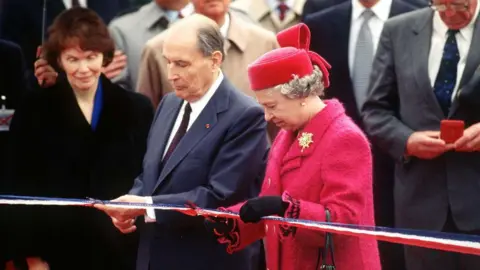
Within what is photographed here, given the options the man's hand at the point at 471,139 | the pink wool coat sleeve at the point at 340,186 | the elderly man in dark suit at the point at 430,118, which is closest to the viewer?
the pink wool coat sleeve at the point at 340,186

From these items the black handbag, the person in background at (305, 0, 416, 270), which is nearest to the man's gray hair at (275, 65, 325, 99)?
the black handbag

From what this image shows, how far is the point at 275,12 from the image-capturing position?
7406 mm

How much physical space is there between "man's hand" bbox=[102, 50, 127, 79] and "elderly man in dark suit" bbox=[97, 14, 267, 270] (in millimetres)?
1585

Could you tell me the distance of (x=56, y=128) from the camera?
230 inches

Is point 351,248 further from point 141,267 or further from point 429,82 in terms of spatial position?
point 429,82

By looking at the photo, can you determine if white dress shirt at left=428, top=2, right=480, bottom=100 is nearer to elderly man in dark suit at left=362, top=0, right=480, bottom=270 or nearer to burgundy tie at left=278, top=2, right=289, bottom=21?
elderly man in dark suit at left=362, top=0, right=480, bottom=270

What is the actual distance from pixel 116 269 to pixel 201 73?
1.44 m

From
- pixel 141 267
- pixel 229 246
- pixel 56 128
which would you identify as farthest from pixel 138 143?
pixel 229 246

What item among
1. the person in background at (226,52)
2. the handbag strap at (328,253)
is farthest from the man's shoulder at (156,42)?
the handbag strap at (328,253)

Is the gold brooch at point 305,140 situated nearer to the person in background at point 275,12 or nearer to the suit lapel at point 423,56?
the suit lapel at point 423,56

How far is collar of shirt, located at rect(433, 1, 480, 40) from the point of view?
18.8 ft

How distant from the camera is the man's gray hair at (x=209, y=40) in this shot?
500cm

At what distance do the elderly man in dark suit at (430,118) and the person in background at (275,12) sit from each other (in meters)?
1.34

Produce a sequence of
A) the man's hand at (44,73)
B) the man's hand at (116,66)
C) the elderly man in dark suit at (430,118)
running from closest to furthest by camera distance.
Result: the elderly man in dark suit at (430,118) < the man's hand at (44,73) < the man's hand at (116,66)
